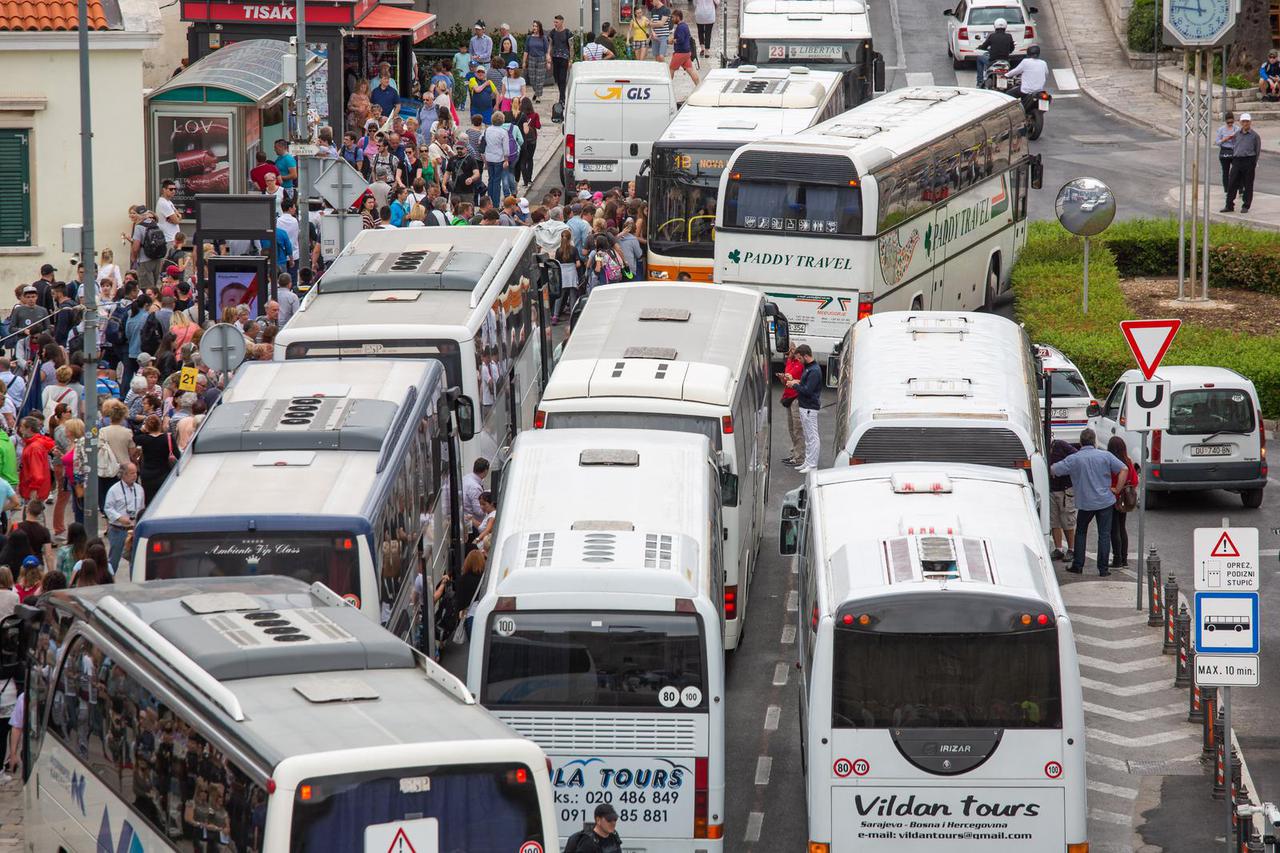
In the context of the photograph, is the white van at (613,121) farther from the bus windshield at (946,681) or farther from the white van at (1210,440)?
the bus windshield at (946,681)

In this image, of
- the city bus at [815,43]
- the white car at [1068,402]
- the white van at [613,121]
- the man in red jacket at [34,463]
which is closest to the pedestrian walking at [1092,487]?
the white car at [1068,402]

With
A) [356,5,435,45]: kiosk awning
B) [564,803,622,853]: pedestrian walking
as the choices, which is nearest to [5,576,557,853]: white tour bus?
[564,803,622,853]: pedestrian walking

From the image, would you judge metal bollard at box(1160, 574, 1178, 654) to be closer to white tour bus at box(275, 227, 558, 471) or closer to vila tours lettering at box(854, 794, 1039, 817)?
vila tours lettering at box(854, 794, 1039, 817)

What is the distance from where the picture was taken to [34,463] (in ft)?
70.4

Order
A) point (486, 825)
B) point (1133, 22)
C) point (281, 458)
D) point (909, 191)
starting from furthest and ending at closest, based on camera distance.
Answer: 1. point (1133, 22)
2. point (909, 191)
3. point (281, 458)
4. point (486, 825)

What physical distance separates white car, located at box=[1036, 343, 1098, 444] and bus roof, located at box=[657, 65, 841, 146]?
24.8 ft

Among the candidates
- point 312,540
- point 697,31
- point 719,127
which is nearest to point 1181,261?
point 719,127

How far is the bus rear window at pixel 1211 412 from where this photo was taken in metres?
24.3

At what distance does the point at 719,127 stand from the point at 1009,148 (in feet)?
16.3

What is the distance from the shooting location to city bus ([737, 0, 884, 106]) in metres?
43.7

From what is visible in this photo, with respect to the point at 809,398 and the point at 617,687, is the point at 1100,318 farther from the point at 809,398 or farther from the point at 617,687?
the point at 617,687

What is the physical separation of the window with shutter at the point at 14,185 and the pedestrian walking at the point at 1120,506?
19.5m

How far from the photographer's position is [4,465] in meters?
21.1

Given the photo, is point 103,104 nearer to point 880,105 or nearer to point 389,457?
point 880,105
